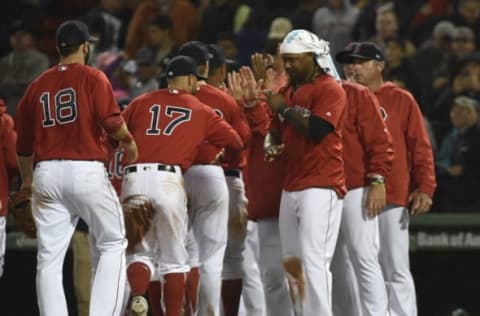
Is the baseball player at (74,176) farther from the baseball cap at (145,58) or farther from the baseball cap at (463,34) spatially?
the baseball cap at (463,34)

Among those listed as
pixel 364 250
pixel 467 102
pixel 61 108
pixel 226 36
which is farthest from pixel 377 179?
pixel 226 36

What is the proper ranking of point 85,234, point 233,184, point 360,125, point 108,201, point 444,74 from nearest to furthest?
point 108,201 → point 360,125 → point 233,184 → point 85,234 → point 444,74

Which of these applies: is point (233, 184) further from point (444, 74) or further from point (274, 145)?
point (444, 74)

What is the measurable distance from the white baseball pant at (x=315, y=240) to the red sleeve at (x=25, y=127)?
180 cm

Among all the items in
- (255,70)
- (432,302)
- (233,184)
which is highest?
(255,70)

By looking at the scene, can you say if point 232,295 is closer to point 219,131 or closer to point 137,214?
point 137,214

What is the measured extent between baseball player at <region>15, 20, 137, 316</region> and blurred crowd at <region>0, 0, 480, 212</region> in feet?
9.98

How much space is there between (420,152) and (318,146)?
51.9 inches

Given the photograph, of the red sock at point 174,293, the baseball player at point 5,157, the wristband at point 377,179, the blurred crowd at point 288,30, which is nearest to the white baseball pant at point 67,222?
the red sock at point 174,293

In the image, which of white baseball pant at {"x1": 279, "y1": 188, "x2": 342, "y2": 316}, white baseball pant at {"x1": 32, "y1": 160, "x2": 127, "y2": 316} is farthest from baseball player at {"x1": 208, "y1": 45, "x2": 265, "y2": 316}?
white baseball pant at {"x1": 32, "y1": 160, "x2": 127, "y2": 316}

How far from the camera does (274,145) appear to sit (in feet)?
30.5

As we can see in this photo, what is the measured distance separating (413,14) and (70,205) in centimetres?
744

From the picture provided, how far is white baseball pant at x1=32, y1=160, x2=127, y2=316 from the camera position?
8.88 metres

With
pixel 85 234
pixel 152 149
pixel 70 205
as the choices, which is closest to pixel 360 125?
pixel 152 149
